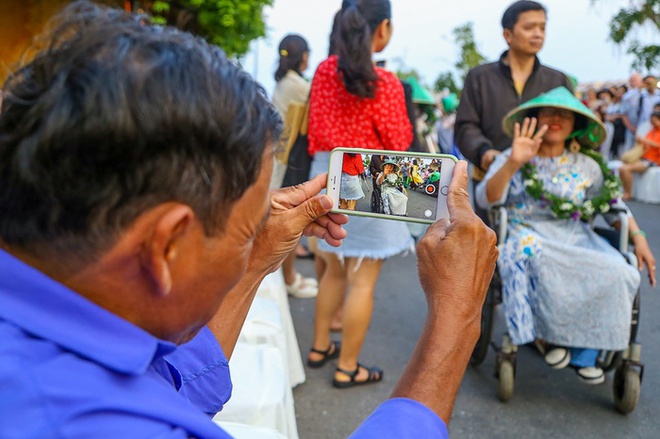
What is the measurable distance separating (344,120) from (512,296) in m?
1.20

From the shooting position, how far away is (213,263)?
2.91 ft

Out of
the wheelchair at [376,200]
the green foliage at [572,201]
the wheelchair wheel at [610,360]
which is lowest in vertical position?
the wheelchair wheel at [610,360]

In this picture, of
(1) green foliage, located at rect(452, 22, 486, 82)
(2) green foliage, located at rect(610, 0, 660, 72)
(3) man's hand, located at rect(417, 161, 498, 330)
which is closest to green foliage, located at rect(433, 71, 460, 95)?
(1) green foliage, located at rect(452, 22, 486, 82)

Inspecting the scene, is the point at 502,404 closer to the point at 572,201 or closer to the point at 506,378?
the point at 506,378

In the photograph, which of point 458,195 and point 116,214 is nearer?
point 116,214

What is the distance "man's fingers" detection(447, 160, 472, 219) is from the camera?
1.27 meters

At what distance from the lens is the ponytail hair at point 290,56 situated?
4621 mm

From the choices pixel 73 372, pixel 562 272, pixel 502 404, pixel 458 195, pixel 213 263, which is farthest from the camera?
pixel 502 404

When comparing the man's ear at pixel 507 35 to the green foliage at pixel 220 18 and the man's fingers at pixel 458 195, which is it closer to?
the man's fingers at pixel 458 195

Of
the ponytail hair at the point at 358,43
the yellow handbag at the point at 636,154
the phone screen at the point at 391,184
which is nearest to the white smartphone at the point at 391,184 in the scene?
the phone screen at the point at 391,184

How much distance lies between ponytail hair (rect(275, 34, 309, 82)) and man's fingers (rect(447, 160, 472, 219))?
3396mm

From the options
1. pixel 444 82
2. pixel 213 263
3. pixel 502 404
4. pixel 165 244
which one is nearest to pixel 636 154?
pixel 502 404

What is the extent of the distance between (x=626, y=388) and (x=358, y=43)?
2.07 metres

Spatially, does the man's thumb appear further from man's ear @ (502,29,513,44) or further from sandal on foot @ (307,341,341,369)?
man's ear @ (502,29,513,44)
